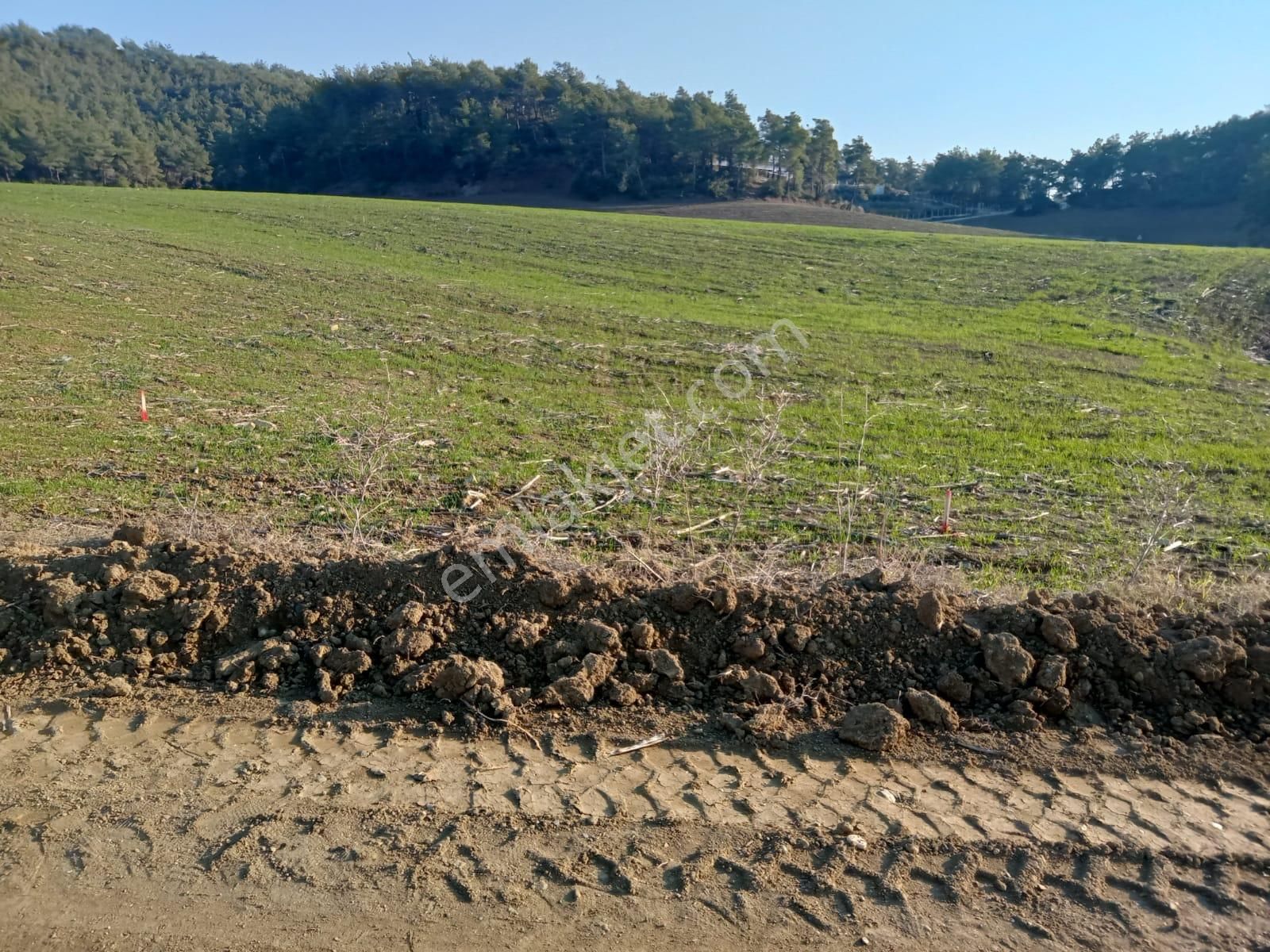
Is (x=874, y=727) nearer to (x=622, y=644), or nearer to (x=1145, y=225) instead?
(x=622, y=644)

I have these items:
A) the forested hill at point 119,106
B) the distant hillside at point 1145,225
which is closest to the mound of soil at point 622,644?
the distant hillside at point 1145,225

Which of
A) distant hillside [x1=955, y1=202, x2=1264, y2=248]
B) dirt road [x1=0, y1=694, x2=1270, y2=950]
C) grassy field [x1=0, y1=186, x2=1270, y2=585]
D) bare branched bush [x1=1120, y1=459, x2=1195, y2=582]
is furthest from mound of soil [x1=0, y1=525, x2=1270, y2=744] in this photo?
distant hillside [x1=955, y1=202, x2=1264, y2=248]

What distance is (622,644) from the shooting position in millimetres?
4582

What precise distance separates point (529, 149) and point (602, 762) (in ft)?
280

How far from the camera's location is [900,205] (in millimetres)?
85625

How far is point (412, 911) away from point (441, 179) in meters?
85.7

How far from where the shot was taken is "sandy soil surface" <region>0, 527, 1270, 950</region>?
306 centimetres

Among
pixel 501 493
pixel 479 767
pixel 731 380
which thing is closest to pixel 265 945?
pixel 479 767

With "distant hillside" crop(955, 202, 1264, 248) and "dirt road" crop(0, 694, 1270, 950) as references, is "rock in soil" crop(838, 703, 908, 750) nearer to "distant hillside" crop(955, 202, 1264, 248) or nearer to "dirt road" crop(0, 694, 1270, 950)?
"dirt road" crop(0, 694, 1270, 950)

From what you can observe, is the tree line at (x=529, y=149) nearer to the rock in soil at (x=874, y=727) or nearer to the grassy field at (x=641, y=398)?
the grassy field at (x=641, y=398)

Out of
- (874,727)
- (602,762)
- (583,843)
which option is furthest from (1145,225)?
(583,843)

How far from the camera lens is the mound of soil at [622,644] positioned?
14.1 feet

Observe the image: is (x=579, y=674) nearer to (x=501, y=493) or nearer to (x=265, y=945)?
(x=265, y=945)

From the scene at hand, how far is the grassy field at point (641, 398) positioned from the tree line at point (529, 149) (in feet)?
160
